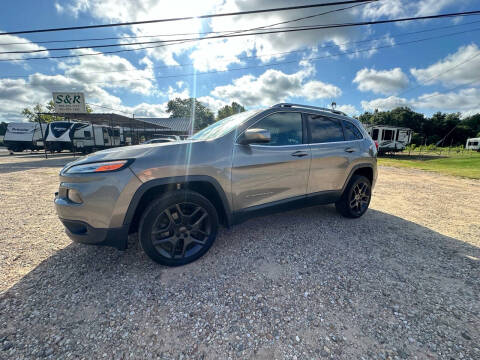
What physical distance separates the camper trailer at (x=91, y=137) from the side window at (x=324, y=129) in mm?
20460

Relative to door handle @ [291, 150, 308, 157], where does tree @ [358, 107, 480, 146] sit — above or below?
above

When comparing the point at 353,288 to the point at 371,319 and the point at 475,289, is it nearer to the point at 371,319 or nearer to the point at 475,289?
the point at 371,319

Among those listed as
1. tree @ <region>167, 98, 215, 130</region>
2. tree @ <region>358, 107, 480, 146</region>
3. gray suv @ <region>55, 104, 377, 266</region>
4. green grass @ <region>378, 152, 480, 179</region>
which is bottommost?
green grass @ <region>378, 152, 480, 179</region>

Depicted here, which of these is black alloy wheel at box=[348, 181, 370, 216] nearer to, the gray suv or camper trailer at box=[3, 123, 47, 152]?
the gray suv

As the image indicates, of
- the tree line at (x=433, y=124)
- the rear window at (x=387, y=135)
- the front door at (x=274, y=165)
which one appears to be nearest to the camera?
the front door at (x=274, y=165)

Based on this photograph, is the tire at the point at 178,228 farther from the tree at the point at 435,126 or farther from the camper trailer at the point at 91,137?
the tree at the point at 435,126

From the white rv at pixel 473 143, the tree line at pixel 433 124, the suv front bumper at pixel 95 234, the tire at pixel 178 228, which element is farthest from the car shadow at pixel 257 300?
the white rv at pixel 473 143

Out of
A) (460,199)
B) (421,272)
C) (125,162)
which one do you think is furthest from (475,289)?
(460,199)

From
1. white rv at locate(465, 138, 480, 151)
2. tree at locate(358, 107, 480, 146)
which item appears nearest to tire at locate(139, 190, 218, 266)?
white rv at locate(465, 138, 480, 151)

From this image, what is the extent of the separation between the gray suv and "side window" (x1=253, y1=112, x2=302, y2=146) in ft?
0.04

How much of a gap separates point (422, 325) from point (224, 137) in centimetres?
240

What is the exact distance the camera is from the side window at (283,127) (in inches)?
104

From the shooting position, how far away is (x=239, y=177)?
2.36 meters

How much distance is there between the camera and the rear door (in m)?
2.95
